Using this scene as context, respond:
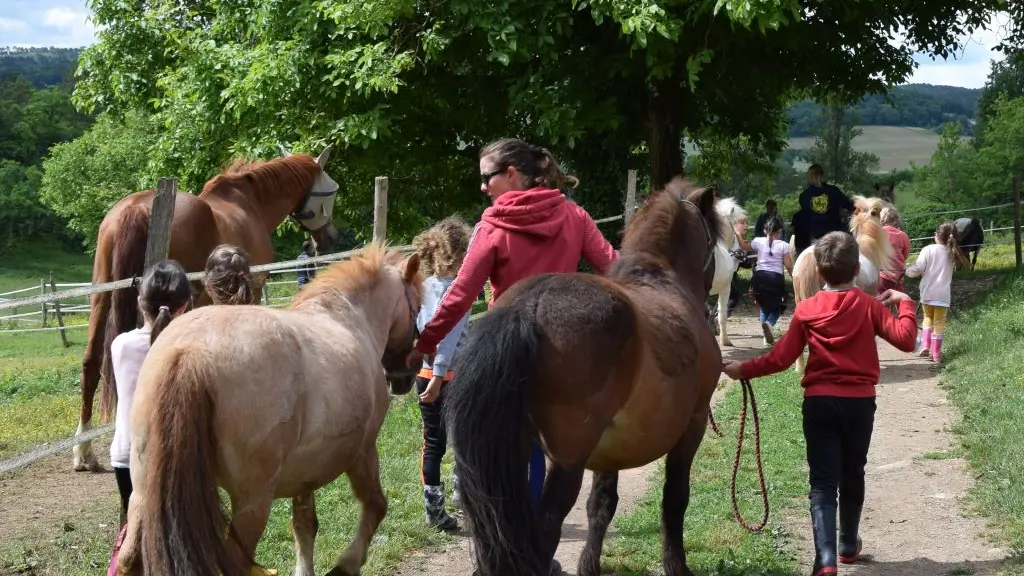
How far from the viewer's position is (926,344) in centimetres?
1249

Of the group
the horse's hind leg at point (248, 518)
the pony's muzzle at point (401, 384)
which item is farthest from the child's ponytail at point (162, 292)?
the pony's muzzle at point (401, 384)

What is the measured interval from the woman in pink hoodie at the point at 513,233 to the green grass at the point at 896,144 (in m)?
92.5

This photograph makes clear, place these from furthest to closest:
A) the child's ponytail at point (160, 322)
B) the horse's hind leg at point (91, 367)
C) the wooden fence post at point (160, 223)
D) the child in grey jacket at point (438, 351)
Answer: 1. the horse's hind leg at point (91, 367)
2. the wooden fence post at point (160, 223)
3. the child in grey jacket at point (438, 351)
4. the child's ponytail at point (160, 322)

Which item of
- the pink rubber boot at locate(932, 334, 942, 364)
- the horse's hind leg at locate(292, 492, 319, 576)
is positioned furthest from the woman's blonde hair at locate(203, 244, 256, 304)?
the pink rubber boot at locate(932, 334, 942, 364)

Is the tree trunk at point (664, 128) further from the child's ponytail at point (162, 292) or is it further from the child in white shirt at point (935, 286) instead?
the child's ponytail at point (162, 292)

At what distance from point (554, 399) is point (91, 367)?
5197 mm

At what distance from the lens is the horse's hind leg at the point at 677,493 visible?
471 centimetres

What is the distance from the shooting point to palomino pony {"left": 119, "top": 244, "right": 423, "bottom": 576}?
3.60 m

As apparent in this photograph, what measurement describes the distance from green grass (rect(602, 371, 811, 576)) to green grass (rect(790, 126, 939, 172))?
88915 millimetres

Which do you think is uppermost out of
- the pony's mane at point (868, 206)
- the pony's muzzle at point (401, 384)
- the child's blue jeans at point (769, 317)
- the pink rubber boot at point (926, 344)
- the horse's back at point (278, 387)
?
the pony's mane at point (868, 206)

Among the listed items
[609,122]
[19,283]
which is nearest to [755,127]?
[609,122]

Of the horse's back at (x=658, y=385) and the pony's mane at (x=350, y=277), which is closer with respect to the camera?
the horse's back at (x=658, y=385)

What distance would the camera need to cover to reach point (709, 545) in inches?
224

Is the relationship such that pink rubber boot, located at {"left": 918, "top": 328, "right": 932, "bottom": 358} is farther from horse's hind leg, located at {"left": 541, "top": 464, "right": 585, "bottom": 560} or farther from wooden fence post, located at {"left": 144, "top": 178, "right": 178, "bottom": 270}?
horse's hind leg, located at {"left": 541, "top": 464, "right": 585, "bottom": 560}
